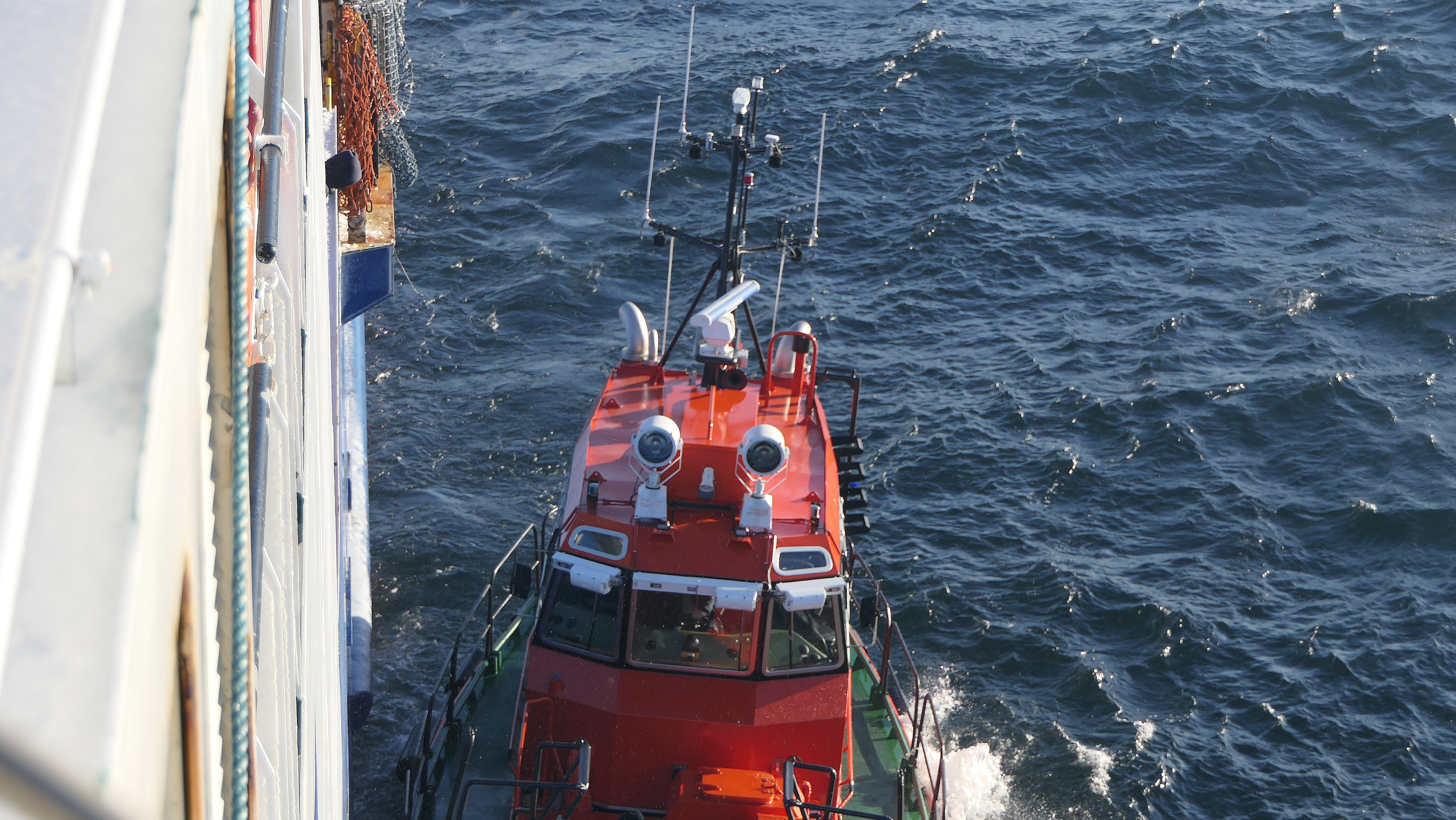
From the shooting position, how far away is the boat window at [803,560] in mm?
10211

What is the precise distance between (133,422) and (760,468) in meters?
8.68

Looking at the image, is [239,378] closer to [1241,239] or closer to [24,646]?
[24,646]

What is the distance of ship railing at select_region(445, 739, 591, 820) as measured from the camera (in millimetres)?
9047

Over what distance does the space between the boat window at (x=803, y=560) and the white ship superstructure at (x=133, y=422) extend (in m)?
7.05

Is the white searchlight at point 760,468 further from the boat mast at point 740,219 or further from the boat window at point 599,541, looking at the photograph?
the boat mast at point 740,219

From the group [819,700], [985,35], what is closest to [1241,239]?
[985,35]

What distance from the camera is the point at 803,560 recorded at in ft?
33.7

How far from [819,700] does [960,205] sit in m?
18.8

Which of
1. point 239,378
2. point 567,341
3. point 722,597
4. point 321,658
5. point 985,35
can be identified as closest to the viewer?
point 239,378

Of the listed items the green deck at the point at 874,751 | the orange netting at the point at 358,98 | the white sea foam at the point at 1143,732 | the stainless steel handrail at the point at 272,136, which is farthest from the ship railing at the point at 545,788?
the orange netting at the point at 358,98

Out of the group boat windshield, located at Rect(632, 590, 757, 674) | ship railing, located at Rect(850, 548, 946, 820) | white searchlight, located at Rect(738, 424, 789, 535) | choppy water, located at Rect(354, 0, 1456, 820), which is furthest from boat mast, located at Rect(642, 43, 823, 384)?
choppy water, located at Rect(354, 0, 1456, 820)

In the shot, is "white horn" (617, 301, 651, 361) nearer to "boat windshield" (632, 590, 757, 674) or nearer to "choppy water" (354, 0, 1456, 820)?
"boat windshield" (632, 590, 757, 674)

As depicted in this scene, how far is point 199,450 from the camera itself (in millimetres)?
2078

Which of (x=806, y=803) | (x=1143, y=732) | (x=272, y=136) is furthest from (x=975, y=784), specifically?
(x=272, y=136)
